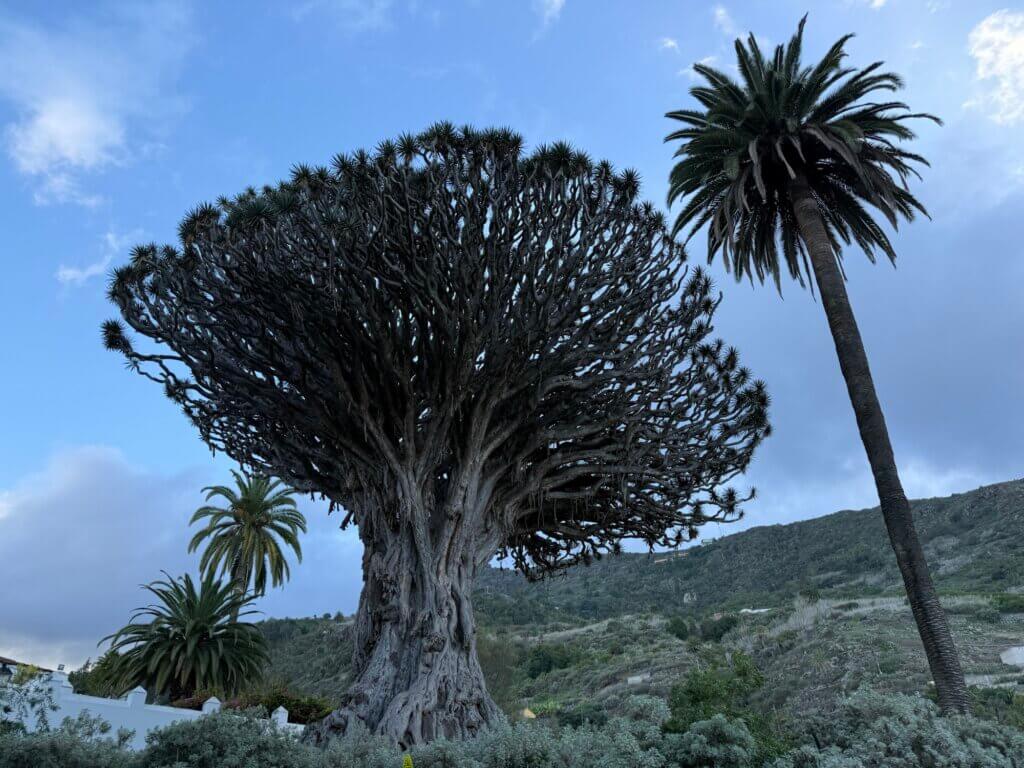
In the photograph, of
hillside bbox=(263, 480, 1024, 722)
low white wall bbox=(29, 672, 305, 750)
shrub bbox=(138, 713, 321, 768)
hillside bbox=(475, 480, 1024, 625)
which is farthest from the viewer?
hillside bbox=(475, 480, 1024, 625)

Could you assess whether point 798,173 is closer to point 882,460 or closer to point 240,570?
point 882,460

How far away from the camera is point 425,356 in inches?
540

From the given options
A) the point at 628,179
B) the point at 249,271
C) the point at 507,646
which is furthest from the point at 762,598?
the point at 249,271

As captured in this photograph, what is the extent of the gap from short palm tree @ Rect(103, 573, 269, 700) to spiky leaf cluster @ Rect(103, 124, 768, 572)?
34.9 feet

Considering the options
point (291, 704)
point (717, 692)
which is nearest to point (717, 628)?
point (717, 692)

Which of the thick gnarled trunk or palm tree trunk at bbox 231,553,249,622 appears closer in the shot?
the thick gnarled trunk

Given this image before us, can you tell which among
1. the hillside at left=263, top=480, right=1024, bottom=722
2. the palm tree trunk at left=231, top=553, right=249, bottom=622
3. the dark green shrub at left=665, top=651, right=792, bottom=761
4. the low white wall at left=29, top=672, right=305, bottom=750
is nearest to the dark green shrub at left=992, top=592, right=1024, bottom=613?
the hillside at left=263, top=480, right=1024, bottom=722

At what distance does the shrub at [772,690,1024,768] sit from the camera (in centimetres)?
569

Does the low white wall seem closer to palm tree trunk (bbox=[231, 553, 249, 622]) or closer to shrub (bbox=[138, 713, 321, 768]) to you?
shrub (bbox=[138, 713, 321, 768])

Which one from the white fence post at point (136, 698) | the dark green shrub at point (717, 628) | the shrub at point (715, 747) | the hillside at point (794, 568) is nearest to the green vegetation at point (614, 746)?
the shrub at point (715, 747)

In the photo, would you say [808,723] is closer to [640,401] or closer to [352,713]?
[352,713]

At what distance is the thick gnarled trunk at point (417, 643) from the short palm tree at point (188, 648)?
12.9m

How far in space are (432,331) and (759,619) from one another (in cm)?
2744

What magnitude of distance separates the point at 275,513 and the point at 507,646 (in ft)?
38.9
